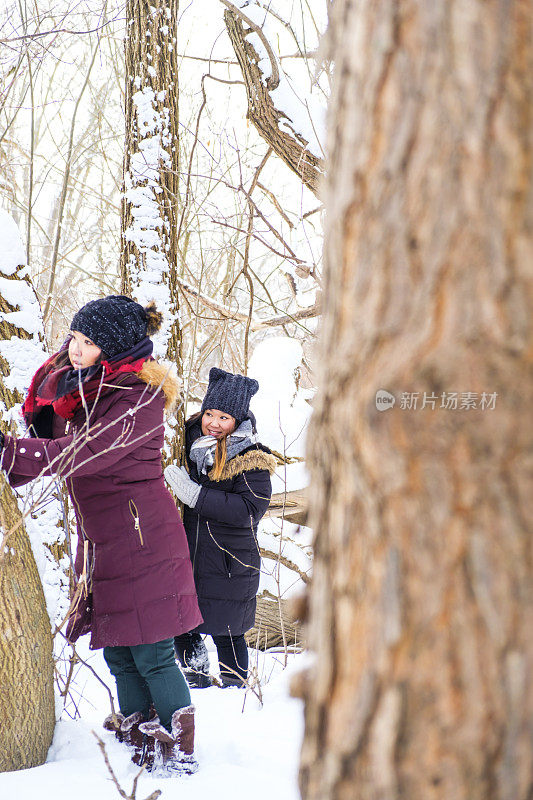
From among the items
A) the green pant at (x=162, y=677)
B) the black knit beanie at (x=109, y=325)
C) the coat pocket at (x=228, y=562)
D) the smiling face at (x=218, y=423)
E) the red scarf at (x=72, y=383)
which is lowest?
the green pant at (x=162, y=677)

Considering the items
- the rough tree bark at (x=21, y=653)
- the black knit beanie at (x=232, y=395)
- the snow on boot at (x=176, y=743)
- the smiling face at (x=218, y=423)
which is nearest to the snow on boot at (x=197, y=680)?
the snow on boot at (x=176, y=743)

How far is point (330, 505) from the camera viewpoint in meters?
0.85

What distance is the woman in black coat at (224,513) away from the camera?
326 cm

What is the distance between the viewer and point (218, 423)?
11.1ft

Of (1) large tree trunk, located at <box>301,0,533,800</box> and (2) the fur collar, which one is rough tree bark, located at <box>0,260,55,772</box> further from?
(1) large tree trunk, located at <box>301,0,533,800</box>

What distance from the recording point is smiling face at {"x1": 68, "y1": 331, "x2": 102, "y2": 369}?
2328 millimetres

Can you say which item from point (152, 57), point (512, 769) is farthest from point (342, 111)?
point (152, 57)

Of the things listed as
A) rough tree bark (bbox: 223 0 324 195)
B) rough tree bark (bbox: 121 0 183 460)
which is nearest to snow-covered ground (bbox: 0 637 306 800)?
rough tree bark (bbox: 121 0 183 460)

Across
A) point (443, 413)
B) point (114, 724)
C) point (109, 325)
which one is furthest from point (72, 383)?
point (443, 413)

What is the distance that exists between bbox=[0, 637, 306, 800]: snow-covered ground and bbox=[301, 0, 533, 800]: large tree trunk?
146 cm

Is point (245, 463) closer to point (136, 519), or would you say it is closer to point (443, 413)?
point (136, 519)

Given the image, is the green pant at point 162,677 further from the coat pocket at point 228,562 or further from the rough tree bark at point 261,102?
the rough tree bark at point 261,102

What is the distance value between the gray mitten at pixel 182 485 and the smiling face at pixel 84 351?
113 centimetres

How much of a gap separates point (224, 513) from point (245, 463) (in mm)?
276
